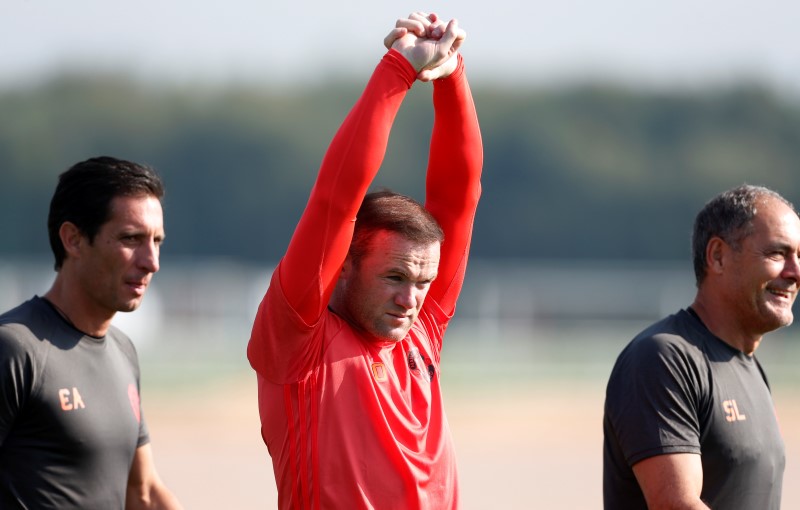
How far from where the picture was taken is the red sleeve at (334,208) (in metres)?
3.92

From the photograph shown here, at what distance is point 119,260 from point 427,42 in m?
1.42

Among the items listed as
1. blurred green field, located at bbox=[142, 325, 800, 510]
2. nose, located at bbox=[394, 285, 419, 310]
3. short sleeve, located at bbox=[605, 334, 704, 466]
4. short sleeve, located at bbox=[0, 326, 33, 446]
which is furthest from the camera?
blurred green field, located at bbox=[142, 325, 800, 510]

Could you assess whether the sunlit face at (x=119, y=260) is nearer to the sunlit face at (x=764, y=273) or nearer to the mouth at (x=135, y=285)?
the mouth at (x=135, y=285)

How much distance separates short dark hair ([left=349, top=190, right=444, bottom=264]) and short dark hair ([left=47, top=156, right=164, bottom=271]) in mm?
981

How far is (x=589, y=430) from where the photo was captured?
1886 centimetres

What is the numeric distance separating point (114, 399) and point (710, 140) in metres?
59.0

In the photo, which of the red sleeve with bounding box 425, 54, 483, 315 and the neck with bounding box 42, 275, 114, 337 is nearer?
the red sleeve with bounding box 425, 54, 483, 315

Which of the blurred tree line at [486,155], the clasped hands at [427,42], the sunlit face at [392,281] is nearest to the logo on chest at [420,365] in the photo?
the sunlit face at [392,281]

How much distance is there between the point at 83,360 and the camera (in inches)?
182

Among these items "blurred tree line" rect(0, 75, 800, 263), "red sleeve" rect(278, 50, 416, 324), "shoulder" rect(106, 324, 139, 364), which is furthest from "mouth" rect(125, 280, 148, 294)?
"blurred tree line" rect(0, 75, 800, 263)

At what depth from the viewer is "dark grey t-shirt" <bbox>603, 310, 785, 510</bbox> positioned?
4480 millimetres

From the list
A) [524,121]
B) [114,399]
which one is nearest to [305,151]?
[524,121]

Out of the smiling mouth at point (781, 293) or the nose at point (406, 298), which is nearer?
the nose at point (406, 298)

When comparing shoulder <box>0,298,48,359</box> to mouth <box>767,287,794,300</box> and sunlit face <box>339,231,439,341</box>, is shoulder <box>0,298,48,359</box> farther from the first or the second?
mouth <box>767,287,794,300</box>
